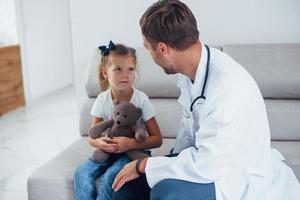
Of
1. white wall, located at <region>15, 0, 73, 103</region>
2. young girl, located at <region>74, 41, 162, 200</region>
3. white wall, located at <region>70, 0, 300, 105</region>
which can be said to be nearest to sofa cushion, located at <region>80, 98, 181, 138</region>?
young girl, located at <region>74, 41, 162, 200</region>

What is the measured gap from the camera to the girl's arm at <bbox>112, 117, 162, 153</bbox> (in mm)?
1720

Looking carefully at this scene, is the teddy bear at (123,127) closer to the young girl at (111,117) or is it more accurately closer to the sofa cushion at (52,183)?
the young girl at (111,117)

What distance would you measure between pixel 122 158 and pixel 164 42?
0.66m

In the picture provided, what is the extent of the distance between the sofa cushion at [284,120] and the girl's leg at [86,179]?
3.13 feet

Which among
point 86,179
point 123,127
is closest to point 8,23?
point 123,127

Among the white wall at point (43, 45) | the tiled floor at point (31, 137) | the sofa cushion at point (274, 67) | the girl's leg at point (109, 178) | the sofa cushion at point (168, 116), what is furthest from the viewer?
the white wall at point (43, 45)

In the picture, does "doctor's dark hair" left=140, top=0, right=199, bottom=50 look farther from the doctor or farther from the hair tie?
the hair tie

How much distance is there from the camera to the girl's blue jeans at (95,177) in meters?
1.60

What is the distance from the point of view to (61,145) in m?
3.28

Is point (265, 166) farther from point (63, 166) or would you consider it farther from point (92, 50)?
point (92, 50)

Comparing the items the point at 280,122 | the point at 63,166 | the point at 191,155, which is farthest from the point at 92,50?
the point at 191,155

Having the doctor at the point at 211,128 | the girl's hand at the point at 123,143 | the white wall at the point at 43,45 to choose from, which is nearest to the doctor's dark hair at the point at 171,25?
the doctor at the point at 211,128

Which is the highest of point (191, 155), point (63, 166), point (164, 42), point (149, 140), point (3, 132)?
point (164, 42)

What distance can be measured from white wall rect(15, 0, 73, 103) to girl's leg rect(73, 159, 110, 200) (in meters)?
2.82
